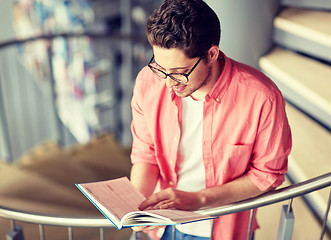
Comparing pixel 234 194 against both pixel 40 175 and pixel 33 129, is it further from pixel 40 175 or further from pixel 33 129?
pixel 33 129

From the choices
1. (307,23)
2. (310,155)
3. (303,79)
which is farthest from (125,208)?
(307,23)

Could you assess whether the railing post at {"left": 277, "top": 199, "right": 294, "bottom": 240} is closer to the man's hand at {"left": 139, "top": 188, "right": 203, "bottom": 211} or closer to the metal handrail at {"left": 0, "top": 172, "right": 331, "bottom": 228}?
the metal handrail at {"left": 0, "top": 172, "right": 331, "bottom": 228}

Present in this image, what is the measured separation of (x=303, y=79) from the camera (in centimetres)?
199

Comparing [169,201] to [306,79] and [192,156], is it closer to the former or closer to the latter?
[192,156]

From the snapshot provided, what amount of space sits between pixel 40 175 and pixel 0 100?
2.94 feet

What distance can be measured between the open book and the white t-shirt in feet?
0.70

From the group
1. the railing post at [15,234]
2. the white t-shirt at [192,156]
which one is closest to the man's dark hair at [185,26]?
the white t-shirt at [192,156]

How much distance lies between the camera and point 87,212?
111 inches

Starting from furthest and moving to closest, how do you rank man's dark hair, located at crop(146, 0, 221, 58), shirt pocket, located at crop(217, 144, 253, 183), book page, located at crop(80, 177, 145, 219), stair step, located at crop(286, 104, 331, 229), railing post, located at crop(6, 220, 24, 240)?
stair step, located at crop(286, 104, 331, 229), railing post, located at crop(6, 220, 24, 240), shirt pocket, located at crop(217, 144, 253, 183), book page, located at crop(80, 177, 145, 219), man's dark hair, located at crop(146, 0, 221, 58)

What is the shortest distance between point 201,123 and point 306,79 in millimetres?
982

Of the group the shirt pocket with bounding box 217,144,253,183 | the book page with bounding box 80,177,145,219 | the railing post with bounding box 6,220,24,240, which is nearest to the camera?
the book page with bounding box 80,177,145,219

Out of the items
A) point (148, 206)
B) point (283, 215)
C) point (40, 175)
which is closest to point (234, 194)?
point (283, 215)

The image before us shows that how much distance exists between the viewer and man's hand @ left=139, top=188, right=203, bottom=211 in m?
1.16

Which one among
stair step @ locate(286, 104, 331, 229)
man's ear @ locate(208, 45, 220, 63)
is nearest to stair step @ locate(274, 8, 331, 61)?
stair step @ locate(286, 104, 331, 229)
